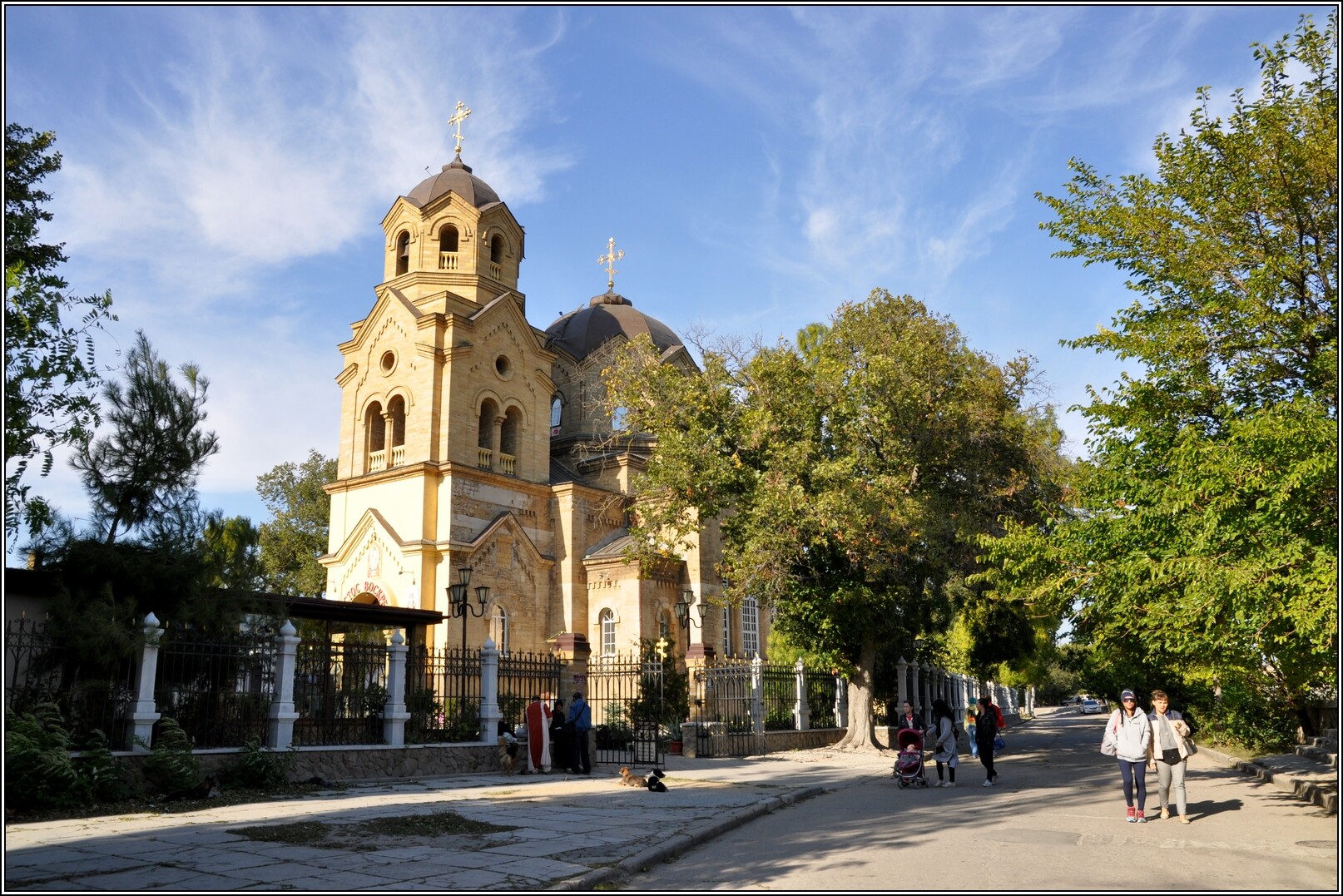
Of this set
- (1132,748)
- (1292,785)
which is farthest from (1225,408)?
(1292,785)

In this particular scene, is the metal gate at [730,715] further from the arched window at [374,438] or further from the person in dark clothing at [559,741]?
the arched window at [374,438]

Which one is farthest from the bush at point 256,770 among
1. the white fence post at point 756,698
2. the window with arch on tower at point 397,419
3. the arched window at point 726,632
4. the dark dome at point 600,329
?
the dark dome at point 600,329

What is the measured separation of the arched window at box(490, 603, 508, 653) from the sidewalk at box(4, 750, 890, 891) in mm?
16216

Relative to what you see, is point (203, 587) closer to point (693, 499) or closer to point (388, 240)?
point (693, 499)

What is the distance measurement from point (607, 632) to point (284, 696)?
1886cm

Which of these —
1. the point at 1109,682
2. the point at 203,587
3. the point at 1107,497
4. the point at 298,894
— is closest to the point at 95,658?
the point at 203,587

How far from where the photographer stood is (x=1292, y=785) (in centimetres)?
1505

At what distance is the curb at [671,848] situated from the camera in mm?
7789

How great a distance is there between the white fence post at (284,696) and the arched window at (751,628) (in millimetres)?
23595

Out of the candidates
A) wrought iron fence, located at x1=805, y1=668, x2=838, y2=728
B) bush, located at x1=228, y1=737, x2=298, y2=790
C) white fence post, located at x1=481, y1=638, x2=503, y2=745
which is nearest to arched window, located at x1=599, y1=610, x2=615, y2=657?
wrought iron fence, located at x1=805, y1=668, x2=838, y2=728

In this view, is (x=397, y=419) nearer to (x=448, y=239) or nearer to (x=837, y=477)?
(x=448, y=239)

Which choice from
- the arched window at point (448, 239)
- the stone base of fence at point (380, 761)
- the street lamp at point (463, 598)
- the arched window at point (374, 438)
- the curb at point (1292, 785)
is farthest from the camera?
the arched window at point (448, 239)

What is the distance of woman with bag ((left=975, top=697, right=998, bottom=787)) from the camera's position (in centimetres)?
1692

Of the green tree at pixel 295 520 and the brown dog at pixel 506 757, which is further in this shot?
the green tree at pixel 295 520
